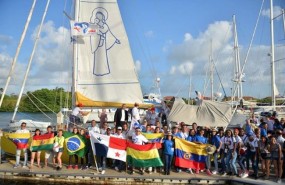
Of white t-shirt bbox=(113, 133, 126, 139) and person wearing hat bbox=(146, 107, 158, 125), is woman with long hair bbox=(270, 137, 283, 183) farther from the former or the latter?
person wearing hat bbox=(146, 107, 158, 125)

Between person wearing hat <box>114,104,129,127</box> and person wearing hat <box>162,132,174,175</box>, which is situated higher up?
person wearing hat <box>114,104,129,127</box>

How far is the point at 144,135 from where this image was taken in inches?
609

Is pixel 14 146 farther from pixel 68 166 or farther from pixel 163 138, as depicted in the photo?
pixel 163 138

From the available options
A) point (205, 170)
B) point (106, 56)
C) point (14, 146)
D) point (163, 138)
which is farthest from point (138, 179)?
point (106, 56)

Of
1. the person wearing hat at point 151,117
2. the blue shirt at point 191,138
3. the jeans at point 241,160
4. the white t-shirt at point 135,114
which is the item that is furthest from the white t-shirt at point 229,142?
the white t-shirt at point 135,114

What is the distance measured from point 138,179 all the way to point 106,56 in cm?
831

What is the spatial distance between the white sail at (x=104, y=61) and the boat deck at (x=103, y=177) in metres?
5.12

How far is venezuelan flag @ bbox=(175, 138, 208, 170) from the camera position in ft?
48.7

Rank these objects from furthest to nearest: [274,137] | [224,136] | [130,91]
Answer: [130,91], [224,136], [274,137]

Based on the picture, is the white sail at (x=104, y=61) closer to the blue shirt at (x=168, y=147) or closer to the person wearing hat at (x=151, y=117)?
the person wearing hat at (x=151, y=117)

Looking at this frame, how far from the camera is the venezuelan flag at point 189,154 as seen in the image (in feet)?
48.7

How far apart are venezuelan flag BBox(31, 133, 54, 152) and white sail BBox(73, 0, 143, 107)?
388 centimetres

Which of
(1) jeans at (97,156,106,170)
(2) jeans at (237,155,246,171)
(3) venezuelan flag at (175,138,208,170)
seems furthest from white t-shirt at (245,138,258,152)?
(1) jeans at (97,156,106,170)

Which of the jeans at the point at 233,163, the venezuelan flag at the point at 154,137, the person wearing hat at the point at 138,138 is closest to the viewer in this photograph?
the jeans at the point at 233,163
